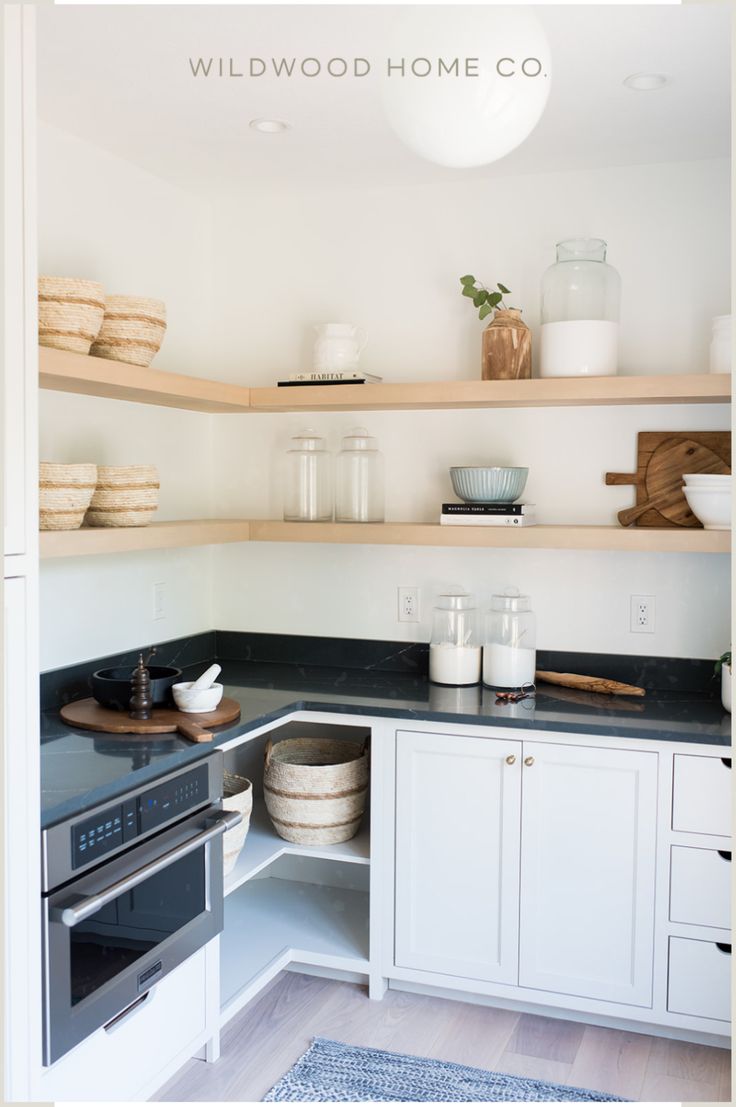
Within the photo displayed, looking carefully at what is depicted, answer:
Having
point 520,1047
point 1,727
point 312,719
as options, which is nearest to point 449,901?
point 520,1047

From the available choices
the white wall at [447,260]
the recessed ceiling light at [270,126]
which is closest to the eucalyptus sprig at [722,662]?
the white wall at [447,260]

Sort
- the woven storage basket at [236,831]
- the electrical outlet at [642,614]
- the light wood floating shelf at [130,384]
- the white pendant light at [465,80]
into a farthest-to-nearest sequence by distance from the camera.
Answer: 1. the electrical outlet at [642,614]
2. the woven storage basket at [236,831]
3. the light wood floating shelf at [130,384]
4. the white pendant light at [465,80]

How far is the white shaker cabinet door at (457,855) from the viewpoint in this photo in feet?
8.77

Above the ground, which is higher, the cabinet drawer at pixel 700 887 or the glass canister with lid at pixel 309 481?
the glass canister with lid at pixel 309 481


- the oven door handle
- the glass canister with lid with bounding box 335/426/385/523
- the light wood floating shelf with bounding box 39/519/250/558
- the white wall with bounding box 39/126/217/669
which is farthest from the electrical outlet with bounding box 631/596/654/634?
the white wall with bounding box 39/126/217/669

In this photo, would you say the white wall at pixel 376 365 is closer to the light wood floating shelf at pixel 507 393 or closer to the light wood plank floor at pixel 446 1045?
the light wood floating shelf at pixel 507 393

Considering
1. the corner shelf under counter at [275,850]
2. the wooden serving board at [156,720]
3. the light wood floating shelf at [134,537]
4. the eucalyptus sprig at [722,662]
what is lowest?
the corner shelf under counter at [275,850]

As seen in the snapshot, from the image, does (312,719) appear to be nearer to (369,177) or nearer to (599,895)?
(599,895)

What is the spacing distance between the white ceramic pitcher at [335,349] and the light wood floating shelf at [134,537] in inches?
22.0

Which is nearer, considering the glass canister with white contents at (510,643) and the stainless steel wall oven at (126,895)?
the stainless steel wall oven at (126,895)

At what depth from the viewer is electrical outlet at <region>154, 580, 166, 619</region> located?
320 centimetres

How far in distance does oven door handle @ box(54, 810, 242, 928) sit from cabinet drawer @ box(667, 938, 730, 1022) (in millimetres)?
1174

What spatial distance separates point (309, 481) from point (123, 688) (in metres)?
1.04

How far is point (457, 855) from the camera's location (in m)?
2.73
